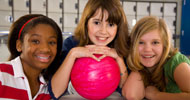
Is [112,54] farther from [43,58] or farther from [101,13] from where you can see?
[43,58]

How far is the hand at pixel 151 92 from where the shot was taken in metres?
1.08

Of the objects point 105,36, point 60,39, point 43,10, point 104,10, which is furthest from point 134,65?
point 43,10

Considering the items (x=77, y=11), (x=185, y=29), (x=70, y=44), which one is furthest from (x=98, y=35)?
(x=185, y=29)

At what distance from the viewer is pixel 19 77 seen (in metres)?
0.99

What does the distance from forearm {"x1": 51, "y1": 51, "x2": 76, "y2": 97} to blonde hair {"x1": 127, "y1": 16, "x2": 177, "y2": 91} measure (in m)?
0.44

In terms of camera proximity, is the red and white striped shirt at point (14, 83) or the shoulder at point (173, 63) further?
the shoulder at point (173, 63)

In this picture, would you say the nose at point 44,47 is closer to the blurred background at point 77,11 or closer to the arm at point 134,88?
the arm at point 134,88

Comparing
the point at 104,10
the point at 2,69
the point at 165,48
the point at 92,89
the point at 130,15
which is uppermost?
the point at 130,15

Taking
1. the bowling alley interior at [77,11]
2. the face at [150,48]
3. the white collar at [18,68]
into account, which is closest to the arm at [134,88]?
the face at [150,48]

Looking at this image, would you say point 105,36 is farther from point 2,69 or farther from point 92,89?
point 2,69

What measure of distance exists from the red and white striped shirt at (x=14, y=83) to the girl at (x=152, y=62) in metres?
0.63

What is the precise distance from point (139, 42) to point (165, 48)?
0.19 metres

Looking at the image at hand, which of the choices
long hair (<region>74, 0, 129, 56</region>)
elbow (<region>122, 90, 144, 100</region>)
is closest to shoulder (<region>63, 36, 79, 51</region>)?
long hair (<region>74, 0, 129, 56</region>)

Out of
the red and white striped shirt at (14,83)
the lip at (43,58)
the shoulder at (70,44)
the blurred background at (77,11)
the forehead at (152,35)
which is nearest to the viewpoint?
the red and white striped shirt at (14,83)
